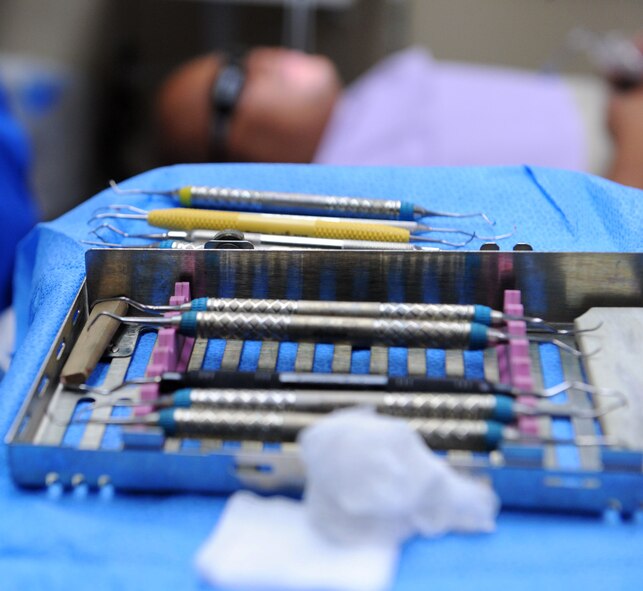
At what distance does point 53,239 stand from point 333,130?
3.47 feet

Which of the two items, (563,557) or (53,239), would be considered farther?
(53,239)

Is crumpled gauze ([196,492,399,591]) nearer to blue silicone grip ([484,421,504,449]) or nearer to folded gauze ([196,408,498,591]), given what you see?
folded gauze ([196,408,498,591])

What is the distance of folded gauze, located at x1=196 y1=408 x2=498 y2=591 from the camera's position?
21.8 inches

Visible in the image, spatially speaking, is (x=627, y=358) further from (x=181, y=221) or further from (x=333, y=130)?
(x=333, y=130)

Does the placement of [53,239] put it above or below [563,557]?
above

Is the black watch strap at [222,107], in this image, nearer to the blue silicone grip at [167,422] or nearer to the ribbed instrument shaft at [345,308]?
the ribbed instrument shaft at [345,308]

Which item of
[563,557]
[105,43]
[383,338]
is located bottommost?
[563,557]

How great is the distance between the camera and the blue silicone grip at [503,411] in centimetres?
63

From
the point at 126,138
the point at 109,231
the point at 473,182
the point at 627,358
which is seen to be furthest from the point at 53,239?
the point at 126,138

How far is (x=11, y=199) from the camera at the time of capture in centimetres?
141

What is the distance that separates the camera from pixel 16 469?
0.62m

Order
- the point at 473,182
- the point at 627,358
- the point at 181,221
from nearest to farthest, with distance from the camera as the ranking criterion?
the point at 627,358 → the point at 181,221 → the point at 473,182

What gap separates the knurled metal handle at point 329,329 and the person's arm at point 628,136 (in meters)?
0.91

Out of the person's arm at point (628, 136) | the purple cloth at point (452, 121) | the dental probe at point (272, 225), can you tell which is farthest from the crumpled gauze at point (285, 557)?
the purple cloth at point (452, 121)
